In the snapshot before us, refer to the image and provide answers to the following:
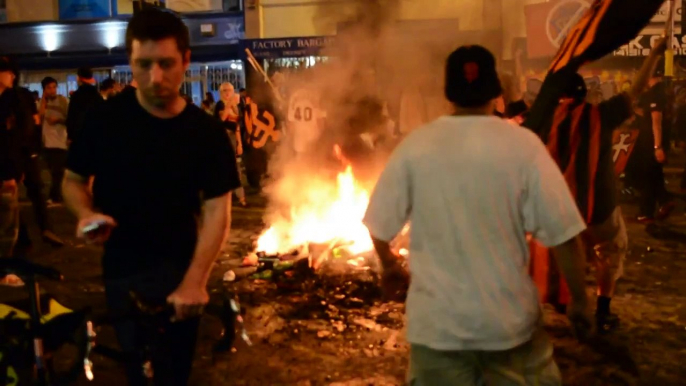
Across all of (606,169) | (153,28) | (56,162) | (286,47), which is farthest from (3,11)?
(153,28)

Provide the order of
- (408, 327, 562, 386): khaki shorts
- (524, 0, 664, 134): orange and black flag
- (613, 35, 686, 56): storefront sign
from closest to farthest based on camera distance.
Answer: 1. (408, 327, 562, 386): khaki shorts
2. (524, 0, 664, 134): orange and black flag
3. (613, 35, 686, 56): storefront sign

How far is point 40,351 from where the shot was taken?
8.41 ft

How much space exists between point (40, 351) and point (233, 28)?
70.8 ft

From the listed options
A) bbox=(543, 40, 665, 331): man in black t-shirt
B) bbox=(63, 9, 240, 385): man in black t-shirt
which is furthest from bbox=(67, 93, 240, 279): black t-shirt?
bbox=(543, 40, 665, 331): man in black t-shirt

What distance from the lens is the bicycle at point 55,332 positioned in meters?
2.43

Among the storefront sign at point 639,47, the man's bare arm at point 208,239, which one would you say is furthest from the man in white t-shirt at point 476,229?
the storefront sign at point 639,47

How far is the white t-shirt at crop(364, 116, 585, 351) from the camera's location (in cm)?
249

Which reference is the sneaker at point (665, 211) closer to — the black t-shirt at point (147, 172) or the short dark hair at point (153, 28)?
the black t-shirt at point (147, 172)

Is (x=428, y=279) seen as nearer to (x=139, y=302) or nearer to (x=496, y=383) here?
(x=496, y=383)

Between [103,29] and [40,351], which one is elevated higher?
[103,29]

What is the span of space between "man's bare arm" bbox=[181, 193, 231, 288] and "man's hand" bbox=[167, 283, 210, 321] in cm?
2

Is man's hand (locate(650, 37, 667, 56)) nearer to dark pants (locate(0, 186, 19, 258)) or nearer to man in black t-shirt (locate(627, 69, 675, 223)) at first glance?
man in black t-shirt (locate(627, 69, 675, 223))

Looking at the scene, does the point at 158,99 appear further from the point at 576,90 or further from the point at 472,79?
the point at 576,90

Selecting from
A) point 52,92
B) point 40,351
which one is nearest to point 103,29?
point 52,92
